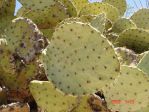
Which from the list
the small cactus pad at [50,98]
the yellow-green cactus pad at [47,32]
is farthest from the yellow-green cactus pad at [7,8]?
the small cactus pad at [50,98]

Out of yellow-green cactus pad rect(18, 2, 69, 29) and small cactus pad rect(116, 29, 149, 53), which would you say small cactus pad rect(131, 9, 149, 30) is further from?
yellow-green cactus pad rect(18, 2, 69, 29)

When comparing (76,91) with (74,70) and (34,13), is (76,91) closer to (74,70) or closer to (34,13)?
(74,70)

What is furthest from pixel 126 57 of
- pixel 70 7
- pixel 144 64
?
pixel 70 7

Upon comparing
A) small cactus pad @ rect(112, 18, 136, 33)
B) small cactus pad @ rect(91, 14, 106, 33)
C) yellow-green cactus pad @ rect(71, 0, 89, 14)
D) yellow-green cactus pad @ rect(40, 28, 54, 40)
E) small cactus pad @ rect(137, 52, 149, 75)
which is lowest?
small cactus pad @ rect(137, 52, 149, 75)

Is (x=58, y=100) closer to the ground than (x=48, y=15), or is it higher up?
closer to the ground

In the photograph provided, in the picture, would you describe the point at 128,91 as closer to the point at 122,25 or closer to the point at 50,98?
the point at 50,98

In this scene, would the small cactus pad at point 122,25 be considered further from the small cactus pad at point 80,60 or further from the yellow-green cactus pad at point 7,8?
the small cactus pad at point 80,60

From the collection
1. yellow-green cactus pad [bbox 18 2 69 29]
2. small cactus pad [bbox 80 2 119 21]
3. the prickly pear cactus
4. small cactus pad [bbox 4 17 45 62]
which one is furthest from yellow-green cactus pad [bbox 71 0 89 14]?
the prickly pear cactus
